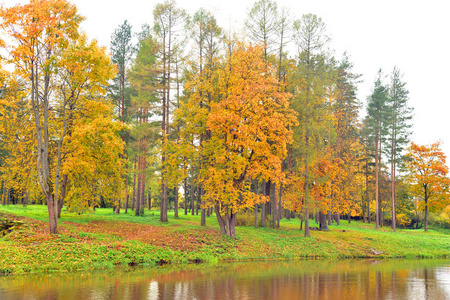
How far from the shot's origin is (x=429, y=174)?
156 feet

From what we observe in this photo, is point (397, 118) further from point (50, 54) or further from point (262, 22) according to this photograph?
point (50, 54)

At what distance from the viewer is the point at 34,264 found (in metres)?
14.9

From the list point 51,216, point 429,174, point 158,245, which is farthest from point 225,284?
point 429,174

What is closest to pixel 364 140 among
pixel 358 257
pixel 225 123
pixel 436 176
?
pixel 436 176

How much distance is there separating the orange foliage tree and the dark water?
237 inches

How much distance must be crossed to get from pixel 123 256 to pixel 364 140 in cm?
4206

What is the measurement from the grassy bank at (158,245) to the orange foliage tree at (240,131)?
246 centimetres

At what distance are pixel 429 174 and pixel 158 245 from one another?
41.8 m

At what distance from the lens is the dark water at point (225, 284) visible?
1091 cm

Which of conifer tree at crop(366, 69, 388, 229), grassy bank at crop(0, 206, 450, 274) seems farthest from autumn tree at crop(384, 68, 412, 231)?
grassy bank at crop(0, 206, 450, 274)

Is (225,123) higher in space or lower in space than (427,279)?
higher

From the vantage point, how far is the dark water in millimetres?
10914

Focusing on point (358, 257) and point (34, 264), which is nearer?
point (34, 264)

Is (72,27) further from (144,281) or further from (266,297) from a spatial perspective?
(266,297)
